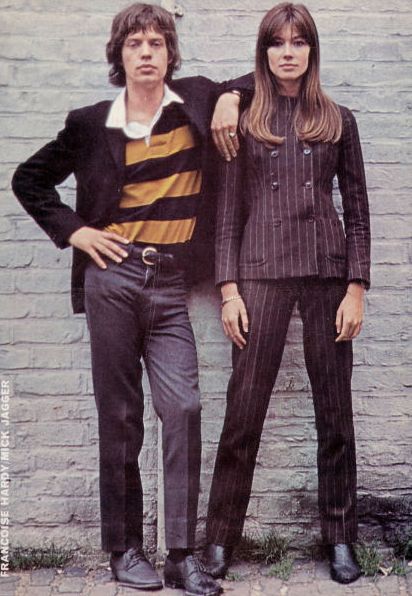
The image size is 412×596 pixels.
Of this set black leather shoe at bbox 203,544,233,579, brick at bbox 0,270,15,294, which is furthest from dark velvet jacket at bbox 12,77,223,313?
black leather shoe at bbox 203,544,233,579

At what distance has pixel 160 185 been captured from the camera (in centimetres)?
330

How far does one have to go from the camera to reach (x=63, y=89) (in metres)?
3.56

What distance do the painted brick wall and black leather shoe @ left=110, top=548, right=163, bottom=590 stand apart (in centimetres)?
35

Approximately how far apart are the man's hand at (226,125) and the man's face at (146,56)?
9.5 inches

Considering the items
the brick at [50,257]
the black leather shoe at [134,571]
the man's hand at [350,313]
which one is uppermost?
the brick at [50,257]

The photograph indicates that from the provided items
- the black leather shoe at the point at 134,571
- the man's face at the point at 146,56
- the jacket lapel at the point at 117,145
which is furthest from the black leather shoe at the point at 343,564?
the man's face at the point at 146,56

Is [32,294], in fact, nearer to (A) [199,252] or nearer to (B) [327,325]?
(A) [199,252]

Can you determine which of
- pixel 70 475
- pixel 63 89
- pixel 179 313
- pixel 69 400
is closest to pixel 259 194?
pixel 179 313

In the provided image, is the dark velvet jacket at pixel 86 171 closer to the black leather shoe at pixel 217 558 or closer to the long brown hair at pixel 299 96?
the long brown hair at pixel 299 96

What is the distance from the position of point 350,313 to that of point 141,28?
1.24 metres

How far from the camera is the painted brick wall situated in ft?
11.7

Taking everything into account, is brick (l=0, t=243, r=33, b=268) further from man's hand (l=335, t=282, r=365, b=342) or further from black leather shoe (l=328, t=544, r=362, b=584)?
black leather shoe (l=328, t=544, r=362, b=584)

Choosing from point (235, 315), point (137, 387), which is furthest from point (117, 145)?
point (137, 387)

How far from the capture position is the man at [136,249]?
3.26 m
